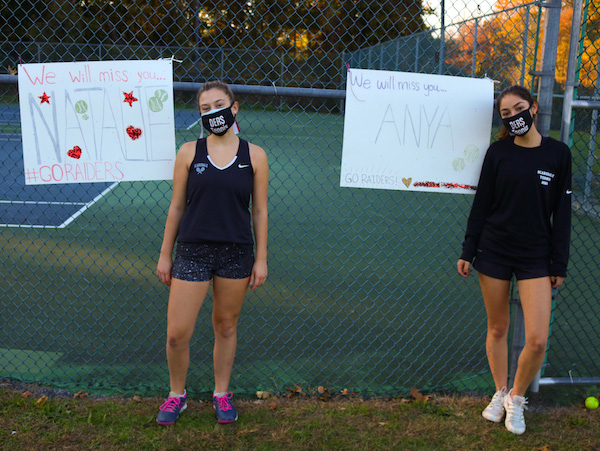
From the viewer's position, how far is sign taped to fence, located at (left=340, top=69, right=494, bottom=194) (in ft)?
11.4

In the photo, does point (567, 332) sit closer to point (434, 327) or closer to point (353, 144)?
point (434, 327)

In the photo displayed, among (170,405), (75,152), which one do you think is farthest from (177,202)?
(170,405)

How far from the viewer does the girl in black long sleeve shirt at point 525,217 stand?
312 centimetres

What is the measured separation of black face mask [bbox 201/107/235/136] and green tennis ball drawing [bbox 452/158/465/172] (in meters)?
1.34

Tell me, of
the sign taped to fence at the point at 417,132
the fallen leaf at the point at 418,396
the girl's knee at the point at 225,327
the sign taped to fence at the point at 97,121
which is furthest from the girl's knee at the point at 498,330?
the sign taped to fence at the point at 97,121

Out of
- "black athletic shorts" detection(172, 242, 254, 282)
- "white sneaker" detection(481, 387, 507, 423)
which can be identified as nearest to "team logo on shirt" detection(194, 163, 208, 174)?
"black athletic shorts" detection(172, 242, 254, 282)

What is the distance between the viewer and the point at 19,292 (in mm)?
5410

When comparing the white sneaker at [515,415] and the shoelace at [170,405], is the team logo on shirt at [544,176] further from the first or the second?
the shoelace at [170,405]

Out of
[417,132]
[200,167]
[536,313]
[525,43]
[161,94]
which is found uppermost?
[525,43]

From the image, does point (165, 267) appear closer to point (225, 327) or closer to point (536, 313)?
point (225, 327)

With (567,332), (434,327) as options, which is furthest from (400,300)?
(567,332)

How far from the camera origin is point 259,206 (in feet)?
10.6

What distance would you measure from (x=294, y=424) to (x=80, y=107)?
6.96 feet

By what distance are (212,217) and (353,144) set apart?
37.6 inches
